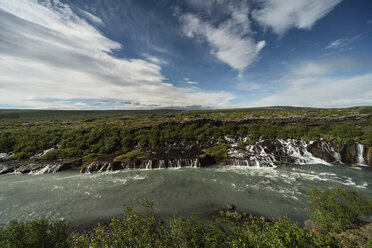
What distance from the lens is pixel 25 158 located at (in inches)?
2200

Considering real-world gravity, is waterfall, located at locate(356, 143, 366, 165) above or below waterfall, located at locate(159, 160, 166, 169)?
above

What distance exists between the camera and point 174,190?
33812 mm

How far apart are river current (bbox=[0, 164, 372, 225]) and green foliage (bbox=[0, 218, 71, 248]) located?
1214 cm

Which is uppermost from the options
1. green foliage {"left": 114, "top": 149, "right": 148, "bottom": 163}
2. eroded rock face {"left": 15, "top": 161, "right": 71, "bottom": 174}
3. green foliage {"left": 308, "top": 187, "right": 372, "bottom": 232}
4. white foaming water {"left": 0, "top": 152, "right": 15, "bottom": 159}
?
green foliage {"left": 308, "top": 187, "right": 372, "bottom": 232}

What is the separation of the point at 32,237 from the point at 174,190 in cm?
2476

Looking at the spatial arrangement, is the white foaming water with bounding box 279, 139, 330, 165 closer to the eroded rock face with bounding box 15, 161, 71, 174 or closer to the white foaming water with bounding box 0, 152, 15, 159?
the eroded rock face with bounding box 15, 161, 71, 174

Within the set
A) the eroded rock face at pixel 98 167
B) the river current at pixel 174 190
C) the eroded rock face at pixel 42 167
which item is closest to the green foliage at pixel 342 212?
the river current at pixel 174 190

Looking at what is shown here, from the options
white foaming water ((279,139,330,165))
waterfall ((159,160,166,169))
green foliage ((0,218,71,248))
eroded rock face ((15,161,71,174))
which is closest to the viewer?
green foliage ((0,218,71,248))

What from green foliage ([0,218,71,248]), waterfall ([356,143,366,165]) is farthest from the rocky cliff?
green foliage ([0,218,71,248])

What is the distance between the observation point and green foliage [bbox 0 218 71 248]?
12.6 metres

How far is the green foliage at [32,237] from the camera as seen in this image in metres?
12.6

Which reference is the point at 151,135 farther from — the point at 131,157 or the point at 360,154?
the point at 360,154

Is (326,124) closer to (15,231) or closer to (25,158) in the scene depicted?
(15,231)

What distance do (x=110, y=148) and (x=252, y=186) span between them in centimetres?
6065
